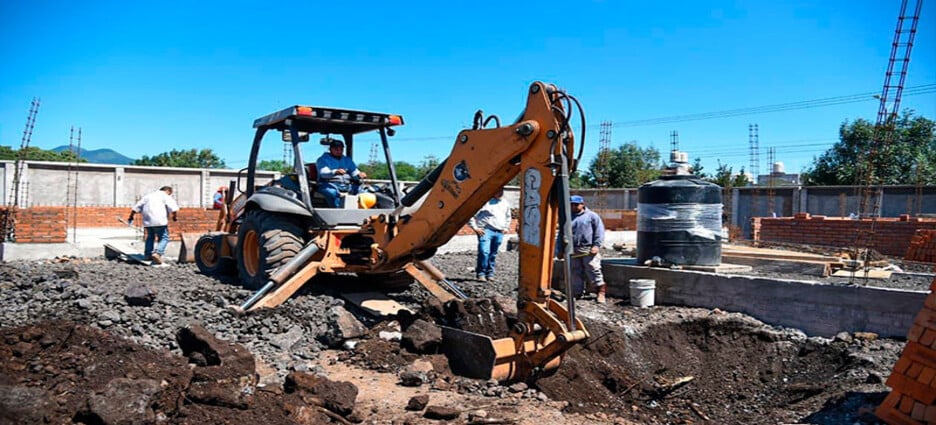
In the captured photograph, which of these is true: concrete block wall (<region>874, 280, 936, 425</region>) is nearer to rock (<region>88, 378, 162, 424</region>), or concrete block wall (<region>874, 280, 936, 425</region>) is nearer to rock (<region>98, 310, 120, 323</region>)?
rock (<region>88, 378, 162, 424</region>)

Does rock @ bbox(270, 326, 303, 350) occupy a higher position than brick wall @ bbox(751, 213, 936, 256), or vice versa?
brick wall @ bbox(751, 213, 936, 256)

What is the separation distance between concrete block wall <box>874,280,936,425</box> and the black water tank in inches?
144

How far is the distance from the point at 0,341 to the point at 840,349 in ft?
22.1

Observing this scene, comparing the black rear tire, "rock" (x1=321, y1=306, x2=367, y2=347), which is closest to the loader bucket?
"rock" (x1=321, y1=306, x2=367, y2=347)

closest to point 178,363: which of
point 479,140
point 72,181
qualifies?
point 479,140

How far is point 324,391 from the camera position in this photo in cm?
418

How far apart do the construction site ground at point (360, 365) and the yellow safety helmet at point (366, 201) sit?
37.3 inches

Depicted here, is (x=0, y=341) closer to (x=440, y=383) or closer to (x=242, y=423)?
(x=242, y=423)

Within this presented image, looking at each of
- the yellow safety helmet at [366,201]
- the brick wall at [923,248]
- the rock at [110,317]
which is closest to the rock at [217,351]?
the rock at [110,317]

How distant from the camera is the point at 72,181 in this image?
2372 centimetres

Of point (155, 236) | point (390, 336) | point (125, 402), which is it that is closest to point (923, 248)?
point (390, 336)

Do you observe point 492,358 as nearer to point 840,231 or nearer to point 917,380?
point 917,380

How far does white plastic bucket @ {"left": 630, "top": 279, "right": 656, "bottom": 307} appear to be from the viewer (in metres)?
7.29

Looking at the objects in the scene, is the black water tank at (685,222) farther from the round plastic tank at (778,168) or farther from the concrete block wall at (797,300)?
the round plastic tank at (778,168)
